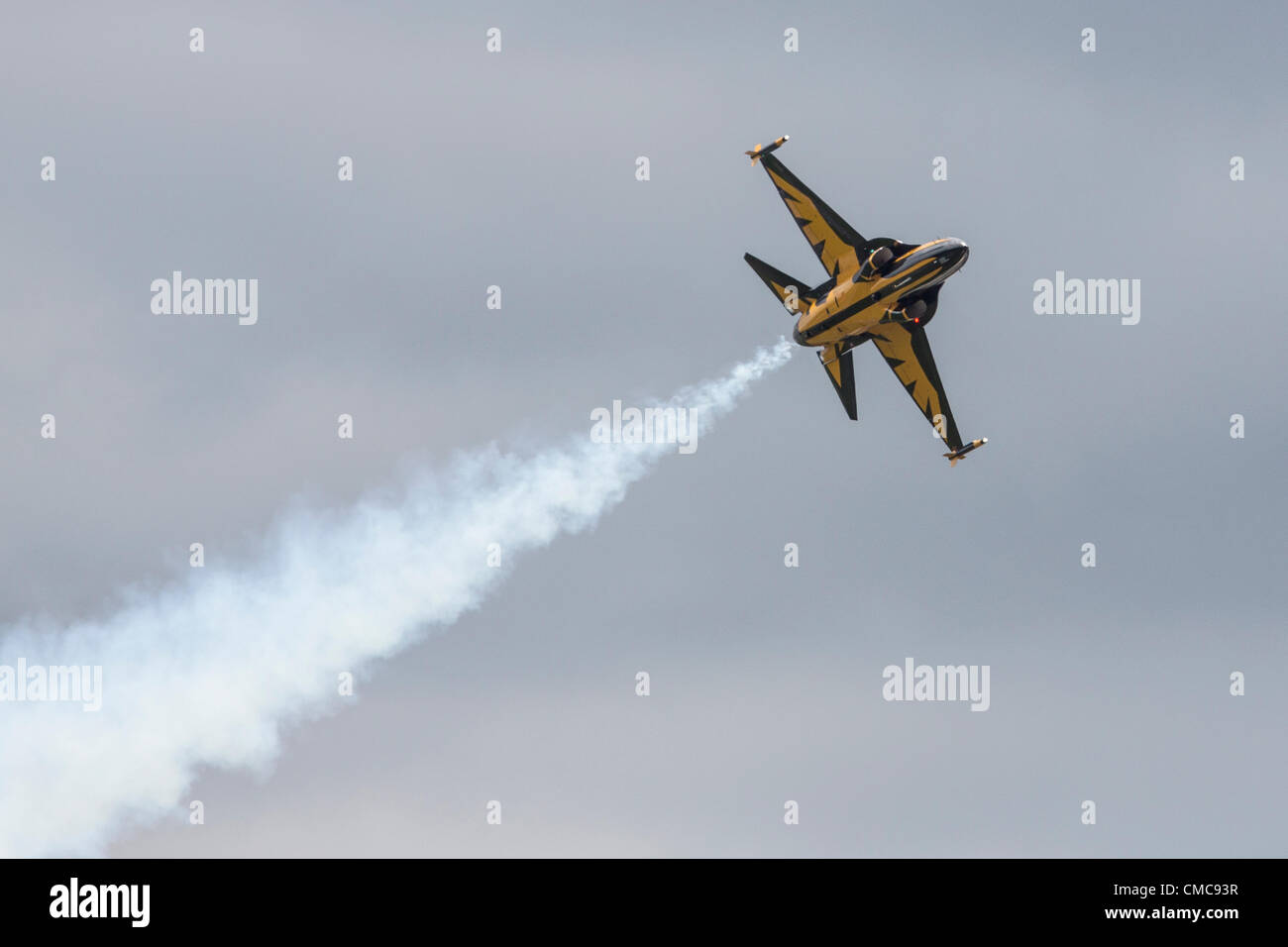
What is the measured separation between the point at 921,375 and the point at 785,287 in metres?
12.3

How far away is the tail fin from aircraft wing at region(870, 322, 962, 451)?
8750mm

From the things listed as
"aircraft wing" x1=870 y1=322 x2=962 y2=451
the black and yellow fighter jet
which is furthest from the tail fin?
"aircraft wing" x1=870 y1=322 x2=962 y2=451

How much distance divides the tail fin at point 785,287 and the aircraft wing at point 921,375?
875 centimetres

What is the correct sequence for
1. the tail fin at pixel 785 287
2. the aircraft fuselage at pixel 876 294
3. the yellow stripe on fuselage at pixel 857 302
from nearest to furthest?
the aircraft fuselage at pixel 876 294, the yellow stripe on fuselage at pixel 857 302, the tail fin at pixel 785 287

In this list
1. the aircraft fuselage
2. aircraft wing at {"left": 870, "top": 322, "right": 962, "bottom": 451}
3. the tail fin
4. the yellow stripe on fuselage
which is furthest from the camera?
aircraft wing at {"left": 870, "top": 322, "right": 962, "bottom": 451}

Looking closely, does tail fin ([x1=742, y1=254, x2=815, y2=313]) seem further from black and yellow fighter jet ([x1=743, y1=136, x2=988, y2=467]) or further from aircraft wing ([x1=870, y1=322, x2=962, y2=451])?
aircraft wing ([x1=870, y1=322, x2=962, y2=451])

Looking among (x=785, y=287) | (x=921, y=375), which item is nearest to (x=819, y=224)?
(x=785, y=287)

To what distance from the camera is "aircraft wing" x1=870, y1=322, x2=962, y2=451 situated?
112 metres

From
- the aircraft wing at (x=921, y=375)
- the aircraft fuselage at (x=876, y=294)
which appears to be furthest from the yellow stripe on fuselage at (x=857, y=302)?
the aircraft wing at (x=921, y=375)

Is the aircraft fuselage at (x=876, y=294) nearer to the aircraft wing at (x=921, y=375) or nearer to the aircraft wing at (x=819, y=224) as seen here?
the aircraft wing at (x=819, y=224)

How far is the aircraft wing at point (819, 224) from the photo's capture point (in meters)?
104
